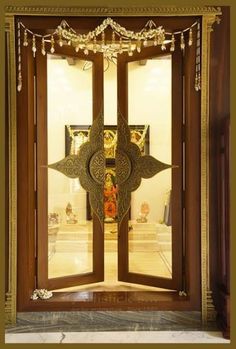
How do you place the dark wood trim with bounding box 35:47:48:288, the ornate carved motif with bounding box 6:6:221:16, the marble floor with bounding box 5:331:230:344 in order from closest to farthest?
the marble floor with bounding box 5:331:230:344
the ornate carved motif with bounding box 6:6:221:16
the dark wood trim with bounding box 35:47:48:288

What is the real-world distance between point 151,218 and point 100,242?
486 mm

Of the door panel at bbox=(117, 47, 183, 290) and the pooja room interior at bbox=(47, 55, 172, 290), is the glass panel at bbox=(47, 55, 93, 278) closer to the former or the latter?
the pooja room interior at bbox=(47, 55, 172, 290)

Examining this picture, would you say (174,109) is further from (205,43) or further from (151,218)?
(151,218)

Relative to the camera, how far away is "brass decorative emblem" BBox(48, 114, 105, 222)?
2822mm

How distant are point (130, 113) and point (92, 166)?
0.56 meters

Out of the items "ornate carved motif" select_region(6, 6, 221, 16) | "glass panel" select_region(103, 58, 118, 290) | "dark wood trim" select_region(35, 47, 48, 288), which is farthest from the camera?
"glass panel" select_region(103, 58, 118, 290)

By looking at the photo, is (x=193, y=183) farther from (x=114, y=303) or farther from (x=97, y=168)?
(x=114, y=303)

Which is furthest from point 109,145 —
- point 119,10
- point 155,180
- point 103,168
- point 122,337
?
point 122,337

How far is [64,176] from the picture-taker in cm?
281

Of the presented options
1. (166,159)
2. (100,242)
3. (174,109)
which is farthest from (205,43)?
(100,242)

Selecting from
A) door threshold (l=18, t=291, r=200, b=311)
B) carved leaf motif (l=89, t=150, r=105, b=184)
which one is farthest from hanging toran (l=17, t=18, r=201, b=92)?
door threshold (l=18, t=291, r=200, b=311)

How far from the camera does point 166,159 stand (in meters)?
2.78

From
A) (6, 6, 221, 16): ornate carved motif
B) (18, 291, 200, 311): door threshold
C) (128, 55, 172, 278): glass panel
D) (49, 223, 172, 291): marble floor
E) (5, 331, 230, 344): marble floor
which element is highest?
(6, 6, 221, 16): ornate carved motif

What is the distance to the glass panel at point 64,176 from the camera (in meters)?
2.80
